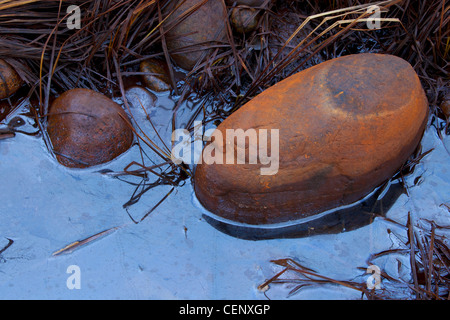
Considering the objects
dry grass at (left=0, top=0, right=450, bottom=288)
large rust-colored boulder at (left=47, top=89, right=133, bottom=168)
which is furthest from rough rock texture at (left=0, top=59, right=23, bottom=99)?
large rust-colored boulder at (left=47, top=89, right=133, bottom=168)

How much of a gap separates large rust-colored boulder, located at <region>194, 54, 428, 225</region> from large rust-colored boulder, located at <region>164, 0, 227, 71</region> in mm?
722

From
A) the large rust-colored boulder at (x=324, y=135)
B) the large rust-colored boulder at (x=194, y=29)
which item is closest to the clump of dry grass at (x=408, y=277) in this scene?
the large rust-colored boulder at (x=324, y=135)

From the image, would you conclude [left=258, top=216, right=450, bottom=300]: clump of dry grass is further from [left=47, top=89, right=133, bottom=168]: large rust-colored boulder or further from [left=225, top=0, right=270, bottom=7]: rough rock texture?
[left=225, top=0, right=270, bottom=7]: rough rock texture

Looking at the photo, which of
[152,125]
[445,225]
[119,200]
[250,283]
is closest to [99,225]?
[119,200]

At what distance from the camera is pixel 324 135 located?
1720mm

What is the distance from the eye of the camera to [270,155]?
1.74 meters

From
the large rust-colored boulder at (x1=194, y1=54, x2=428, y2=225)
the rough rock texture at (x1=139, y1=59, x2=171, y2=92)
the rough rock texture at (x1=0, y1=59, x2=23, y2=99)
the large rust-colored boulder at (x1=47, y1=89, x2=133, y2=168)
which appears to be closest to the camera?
the large rust-colored boulder at (x1=194, y1=54, x2=428, y2=225)

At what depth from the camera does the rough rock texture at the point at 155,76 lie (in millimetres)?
2373

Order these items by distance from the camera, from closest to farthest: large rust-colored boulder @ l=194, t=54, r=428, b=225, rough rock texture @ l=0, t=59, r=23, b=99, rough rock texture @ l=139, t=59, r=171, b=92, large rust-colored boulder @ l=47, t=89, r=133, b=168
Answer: large rust-colored boulder @ l=194, t=54, r=428, b=225, large rust-colored boulder @ l=47, t=89, r=133, b=168, rough rock texture @ l=0, t=59, r=23, b=99, rough rock texture @ l=139, t=59, r=171, b=92

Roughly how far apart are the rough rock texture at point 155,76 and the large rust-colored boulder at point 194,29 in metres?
0.12

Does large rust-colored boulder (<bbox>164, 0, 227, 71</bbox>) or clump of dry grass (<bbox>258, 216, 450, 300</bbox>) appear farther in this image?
large rust-colored boulder (<bbox>164, 0, 227, 71</bbox>)

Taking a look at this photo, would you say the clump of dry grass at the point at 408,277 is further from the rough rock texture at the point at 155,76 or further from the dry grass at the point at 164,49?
the rough rock texture at the point at 155,76

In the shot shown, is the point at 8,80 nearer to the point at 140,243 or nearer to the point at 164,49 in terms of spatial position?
the point at 164,49

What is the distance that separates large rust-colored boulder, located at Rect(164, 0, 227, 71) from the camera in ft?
7.80
